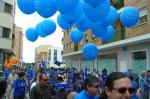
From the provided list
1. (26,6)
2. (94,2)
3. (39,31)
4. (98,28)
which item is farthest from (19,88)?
(94,2)

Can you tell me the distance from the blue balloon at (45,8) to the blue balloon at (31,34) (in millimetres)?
2485

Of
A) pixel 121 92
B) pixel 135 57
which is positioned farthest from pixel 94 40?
pixel 121 92

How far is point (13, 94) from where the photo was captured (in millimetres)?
10445

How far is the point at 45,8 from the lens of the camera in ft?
27.5

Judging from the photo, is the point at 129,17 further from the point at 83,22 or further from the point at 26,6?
the point at 26,6

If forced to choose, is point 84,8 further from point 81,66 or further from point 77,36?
point 81,66

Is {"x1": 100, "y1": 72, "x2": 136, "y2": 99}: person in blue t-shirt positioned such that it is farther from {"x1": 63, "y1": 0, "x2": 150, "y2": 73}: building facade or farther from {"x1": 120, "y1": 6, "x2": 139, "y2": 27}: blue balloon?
{"x1": 63, "y1": 0, "x2": 150, "y2": 73}: building facade

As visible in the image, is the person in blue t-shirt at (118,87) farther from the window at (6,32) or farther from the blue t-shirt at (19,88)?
the window at (6,32)

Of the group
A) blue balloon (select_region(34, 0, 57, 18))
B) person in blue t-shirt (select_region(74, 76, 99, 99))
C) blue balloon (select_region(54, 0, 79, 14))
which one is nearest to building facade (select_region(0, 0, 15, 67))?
blue balloon (select_region(34, 0, 57, 18))

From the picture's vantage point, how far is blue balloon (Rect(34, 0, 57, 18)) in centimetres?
834

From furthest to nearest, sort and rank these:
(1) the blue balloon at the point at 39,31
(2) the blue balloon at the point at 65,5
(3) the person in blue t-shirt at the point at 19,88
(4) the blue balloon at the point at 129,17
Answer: (3) the person in blue t-shirt at the point at 19,88 → (1) the blue balloon at the point at 39,31 → (4) the blue balloon at the point at 129,17 → (2) the blue balloon at the point at 65,5

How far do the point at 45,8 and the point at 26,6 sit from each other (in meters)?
0.76

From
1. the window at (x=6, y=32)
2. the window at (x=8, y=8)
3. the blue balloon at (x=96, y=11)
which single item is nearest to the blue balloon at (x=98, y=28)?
the blue balloon at (x=96, y=11)

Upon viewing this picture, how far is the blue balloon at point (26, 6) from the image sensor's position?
887 cm
